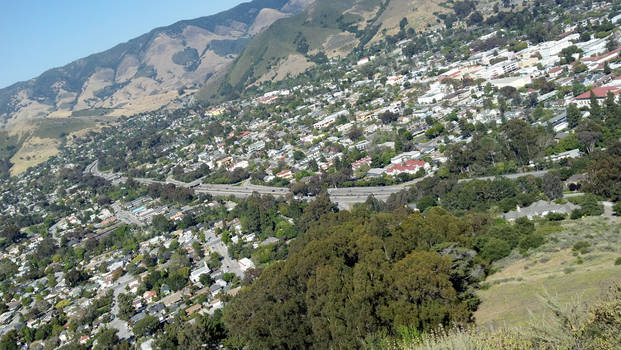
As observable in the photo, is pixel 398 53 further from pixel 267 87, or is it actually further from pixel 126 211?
pixel 126 211

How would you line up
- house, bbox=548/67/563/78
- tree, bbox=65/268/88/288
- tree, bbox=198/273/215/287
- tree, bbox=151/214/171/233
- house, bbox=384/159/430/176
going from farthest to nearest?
house, bbox=548/67/563/78 → tree, bbox=151/214/171/233 → house, bbox=384/159/430/176 → tree, bbox=65/268/88/288 → tree, bbox=198/273/215/287

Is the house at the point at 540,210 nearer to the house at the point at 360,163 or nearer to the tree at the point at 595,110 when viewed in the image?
the tree at the point at 595,110

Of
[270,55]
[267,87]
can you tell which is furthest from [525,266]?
[270,55]

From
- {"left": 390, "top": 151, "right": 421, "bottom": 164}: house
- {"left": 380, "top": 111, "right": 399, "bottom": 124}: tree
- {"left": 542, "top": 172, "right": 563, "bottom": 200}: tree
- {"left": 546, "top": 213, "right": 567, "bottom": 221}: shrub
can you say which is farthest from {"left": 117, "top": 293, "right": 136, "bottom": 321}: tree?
{"left": 380, "top": 111, "right": 399, "bottom": 124}: tree

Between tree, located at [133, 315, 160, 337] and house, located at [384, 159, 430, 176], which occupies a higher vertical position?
house, located at [384, 159, 430, 176]

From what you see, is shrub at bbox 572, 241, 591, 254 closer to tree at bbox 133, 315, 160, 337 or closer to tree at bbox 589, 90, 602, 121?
tree at bbox 589, 90, 602, 121

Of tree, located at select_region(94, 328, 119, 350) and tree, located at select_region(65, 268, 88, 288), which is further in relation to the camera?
tree, located at select_region(65, 268, 88, 288)

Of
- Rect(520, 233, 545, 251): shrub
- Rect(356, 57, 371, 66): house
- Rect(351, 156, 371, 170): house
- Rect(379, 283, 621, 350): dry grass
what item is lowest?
Rect(351, 156, 371, 170): house
